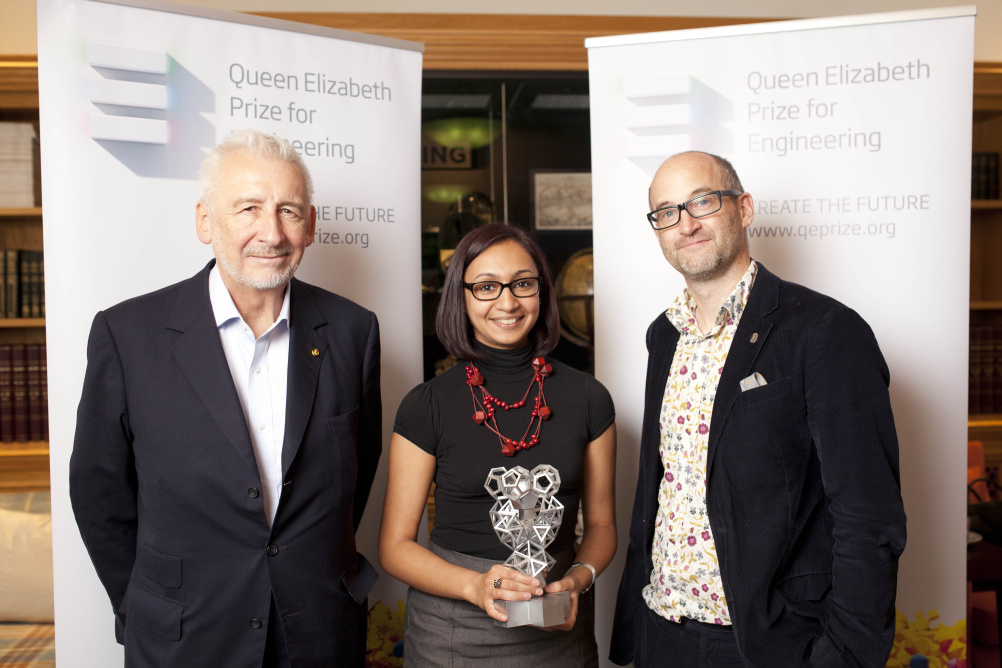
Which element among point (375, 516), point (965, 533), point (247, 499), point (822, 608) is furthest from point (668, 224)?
point (965, 533)

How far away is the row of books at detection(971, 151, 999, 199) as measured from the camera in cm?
466

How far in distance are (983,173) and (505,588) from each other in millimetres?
4604

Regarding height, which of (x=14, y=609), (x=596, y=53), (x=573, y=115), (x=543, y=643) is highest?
(x=573, y=115)

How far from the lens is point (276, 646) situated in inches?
70.7

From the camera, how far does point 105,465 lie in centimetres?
178

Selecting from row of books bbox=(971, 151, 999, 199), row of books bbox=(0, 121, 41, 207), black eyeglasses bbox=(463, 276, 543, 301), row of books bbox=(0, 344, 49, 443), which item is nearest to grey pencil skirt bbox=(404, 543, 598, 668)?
black eyeglasses bbox=(463, 276, 543, 301)

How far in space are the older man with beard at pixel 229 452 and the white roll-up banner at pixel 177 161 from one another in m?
0.50

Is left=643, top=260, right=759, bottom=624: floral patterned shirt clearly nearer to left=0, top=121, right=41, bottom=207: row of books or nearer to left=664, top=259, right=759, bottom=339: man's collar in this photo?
left=664, top=259, right=759, bottom=339: man's collar

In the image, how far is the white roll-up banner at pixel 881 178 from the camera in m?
2.54

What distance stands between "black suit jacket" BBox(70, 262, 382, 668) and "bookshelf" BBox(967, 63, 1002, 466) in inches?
168

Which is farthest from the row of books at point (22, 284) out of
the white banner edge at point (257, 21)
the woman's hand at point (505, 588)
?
the woman's hand at point (505, 588)

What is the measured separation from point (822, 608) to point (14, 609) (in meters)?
3.23

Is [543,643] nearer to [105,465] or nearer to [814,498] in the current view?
[814,498]

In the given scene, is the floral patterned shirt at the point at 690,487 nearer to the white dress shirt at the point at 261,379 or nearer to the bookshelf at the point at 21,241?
the white dress shirt at the point at 261,379
